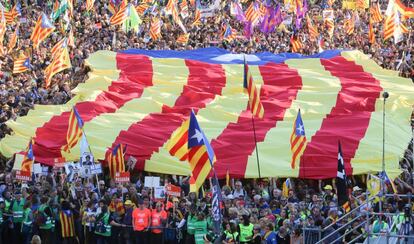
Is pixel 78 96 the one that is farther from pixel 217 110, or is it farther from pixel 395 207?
pixel 395 207

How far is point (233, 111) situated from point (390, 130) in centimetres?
385

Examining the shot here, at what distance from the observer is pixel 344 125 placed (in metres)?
26.1

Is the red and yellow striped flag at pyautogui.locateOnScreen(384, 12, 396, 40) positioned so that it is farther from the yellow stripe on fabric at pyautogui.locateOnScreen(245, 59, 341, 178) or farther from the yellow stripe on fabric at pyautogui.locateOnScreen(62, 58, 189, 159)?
the yellow stripe on fabric at pyautogui.locateOnScreen(62, 58, 189, 159)

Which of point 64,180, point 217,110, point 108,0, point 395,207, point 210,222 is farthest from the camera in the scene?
point 108,0

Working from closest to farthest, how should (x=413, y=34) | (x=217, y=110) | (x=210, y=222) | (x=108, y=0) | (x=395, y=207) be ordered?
(x=395, y=207)
(x=210, y=222)
(x=217, y=110)
(x=413, y=34)
(x=108, y=0)

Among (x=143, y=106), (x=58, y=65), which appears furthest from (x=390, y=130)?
(x=58, y=65)

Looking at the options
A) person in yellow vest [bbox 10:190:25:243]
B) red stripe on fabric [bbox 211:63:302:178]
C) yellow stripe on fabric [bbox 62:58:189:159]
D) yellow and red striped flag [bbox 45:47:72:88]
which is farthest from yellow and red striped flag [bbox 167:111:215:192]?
yellow and red striped flag [bbox 45:47:72:88]

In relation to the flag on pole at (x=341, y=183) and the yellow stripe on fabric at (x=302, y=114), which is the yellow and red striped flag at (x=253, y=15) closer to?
the yellow stripe on fabric at (x=302, y=114)

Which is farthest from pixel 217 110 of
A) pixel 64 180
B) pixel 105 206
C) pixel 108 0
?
pixel 108 0

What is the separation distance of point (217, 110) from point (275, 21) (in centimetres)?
1179

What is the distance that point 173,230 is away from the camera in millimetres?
20812

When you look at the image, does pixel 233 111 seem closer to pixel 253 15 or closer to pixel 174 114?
pixel 174 114

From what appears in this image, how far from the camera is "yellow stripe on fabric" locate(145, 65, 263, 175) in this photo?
24.8 metres

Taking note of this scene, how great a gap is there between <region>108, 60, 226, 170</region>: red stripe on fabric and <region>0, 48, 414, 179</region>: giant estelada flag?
0.9 inches
